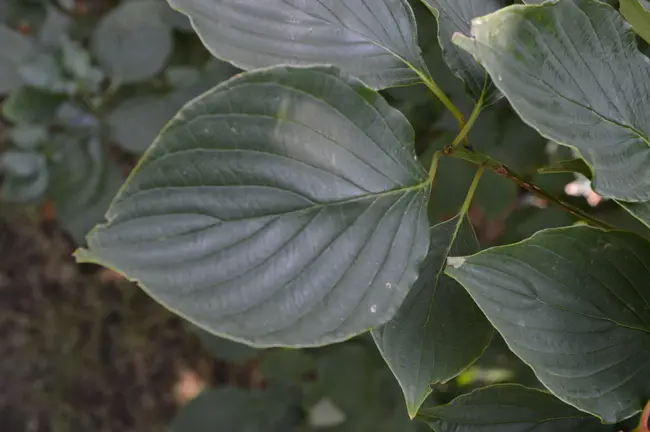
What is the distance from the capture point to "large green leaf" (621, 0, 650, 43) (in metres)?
0.44

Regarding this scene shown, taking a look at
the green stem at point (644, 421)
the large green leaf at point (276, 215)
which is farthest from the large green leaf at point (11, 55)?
the green stem at point (644, 421)

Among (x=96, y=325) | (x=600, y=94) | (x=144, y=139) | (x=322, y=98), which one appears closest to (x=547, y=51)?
(x=600, y=94)

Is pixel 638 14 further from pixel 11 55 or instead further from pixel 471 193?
pixel 11 55

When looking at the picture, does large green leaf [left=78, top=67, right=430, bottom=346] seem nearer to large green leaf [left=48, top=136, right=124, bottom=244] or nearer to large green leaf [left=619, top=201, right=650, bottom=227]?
large green leaf [left=619, top=201, right=650, bottom=227]

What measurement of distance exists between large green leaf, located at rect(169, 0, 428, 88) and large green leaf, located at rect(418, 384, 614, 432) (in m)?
0.28

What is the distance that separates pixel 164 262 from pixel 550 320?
0.95ft

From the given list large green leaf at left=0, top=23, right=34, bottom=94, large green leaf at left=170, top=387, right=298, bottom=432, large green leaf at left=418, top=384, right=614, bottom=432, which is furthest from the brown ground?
large green leaf at left=418, top=384, right=614, bottom=432

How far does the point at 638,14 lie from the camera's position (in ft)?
1.47

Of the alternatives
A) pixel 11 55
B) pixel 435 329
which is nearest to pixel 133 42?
pixel 11 55

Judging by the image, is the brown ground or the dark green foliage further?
the brown ground

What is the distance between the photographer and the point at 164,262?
39 centimetres

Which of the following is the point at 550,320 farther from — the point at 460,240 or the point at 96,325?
the point at 96,325

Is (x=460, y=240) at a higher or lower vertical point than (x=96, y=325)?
higher

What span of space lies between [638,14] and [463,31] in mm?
130
